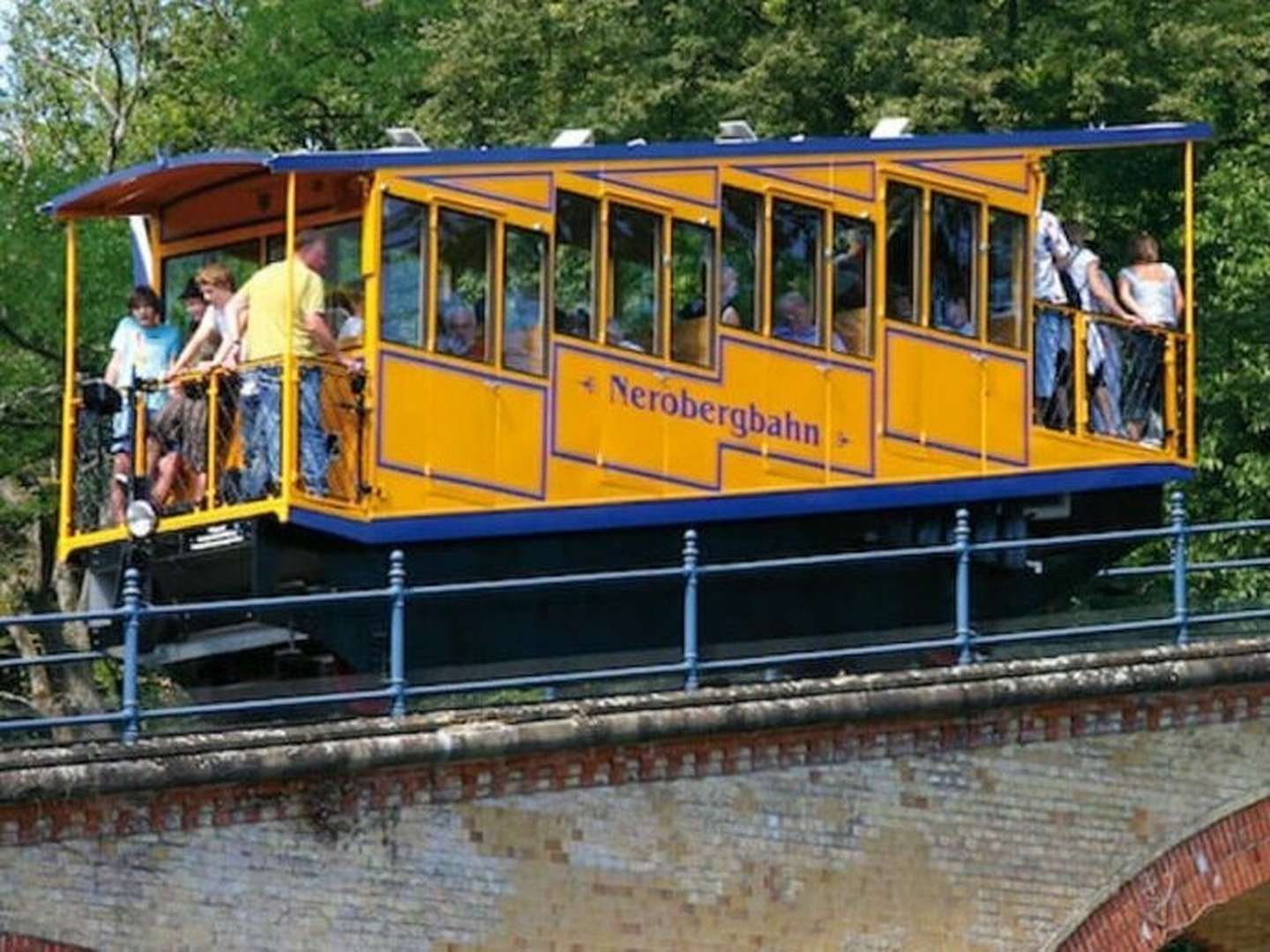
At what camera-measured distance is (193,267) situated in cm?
2827

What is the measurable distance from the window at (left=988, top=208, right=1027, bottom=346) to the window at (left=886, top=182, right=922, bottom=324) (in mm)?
542

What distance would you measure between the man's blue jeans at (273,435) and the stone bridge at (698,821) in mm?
2476

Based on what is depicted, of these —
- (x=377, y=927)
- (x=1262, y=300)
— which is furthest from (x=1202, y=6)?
(x=377, y=927)

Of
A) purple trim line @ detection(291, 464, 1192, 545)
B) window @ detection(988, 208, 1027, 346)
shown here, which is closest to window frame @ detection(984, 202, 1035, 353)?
window @ detection(988, 208, 1027, 346)

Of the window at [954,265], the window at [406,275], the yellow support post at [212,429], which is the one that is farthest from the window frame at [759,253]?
the yellow support post at [212,429]

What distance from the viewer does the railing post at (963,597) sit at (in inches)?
1018

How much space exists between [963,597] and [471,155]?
12.3 ft

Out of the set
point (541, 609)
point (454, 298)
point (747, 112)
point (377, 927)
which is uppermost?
point (747, 112)

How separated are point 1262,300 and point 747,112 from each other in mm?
4503

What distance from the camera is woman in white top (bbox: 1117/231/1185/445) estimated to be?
29438 mm

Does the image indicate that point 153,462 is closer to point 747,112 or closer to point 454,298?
point 454,298

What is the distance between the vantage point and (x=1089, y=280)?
96.4 feet

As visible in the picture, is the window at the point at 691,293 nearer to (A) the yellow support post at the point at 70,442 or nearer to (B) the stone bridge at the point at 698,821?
(B) the stone bridge at the point at 698,821

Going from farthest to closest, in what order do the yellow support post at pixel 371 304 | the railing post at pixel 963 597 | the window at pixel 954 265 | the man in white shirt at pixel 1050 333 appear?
the man in white shirt at pixel 1050 333 → the window at pixel 954 265 → the yellow support post at pixel 371 304 → the railing post at pixel 963 597
